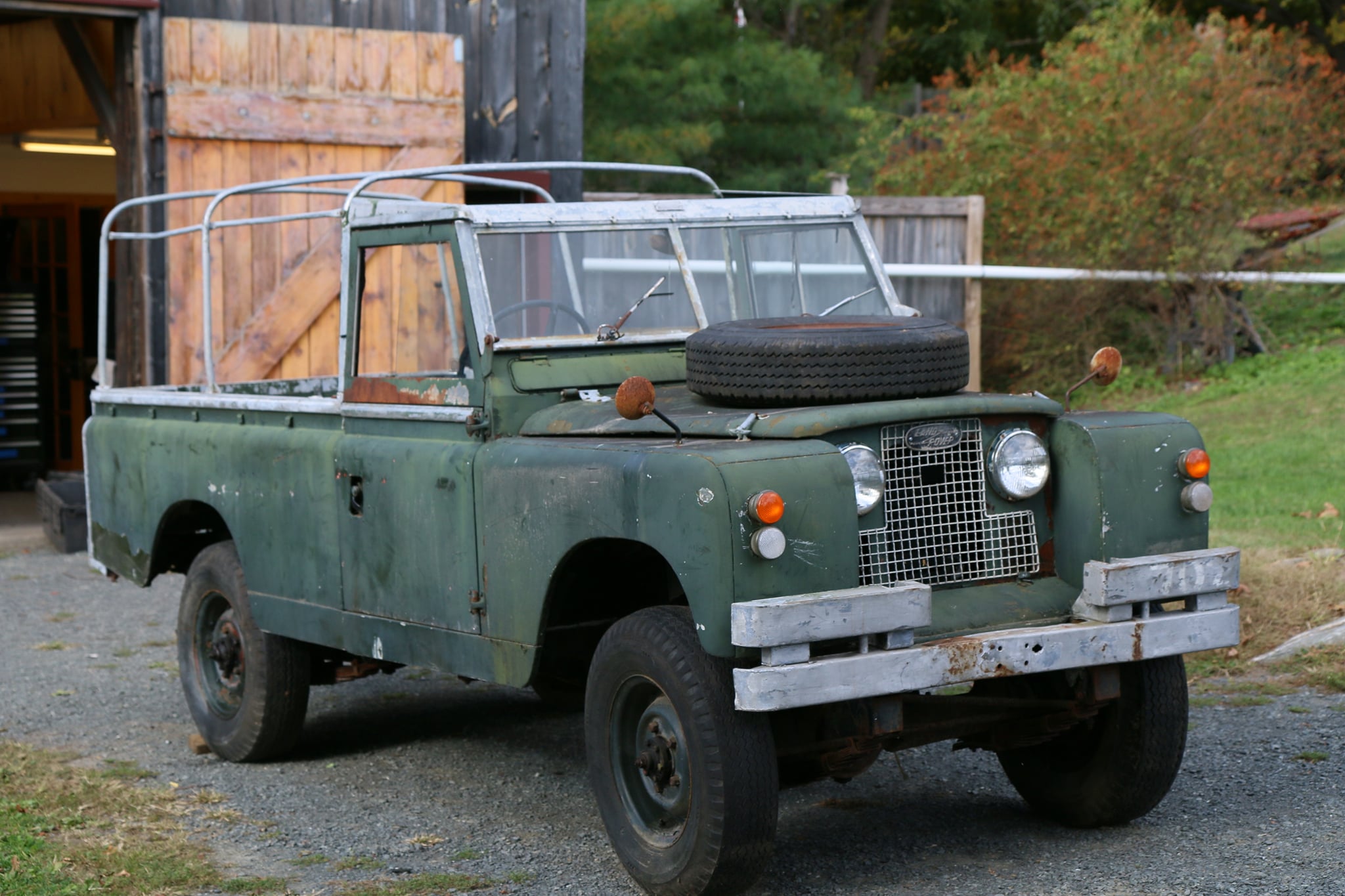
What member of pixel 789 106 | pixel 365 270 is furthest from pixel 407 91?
pixel 789 106

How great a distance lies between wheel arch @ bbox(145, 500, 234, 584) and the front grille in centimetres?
312

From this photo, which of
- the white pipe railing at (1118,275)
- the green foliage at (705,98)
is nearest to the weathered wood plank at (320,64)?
the white pipe railing at (1118,275)

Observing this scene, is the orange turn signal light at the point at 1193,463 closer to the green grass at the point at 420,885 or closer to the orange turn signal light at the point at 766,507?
the orange turn signal light at the point at 766,507

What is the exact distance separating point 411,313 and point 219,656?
181 cm

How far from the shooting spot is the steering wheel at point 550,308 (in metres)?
5.41

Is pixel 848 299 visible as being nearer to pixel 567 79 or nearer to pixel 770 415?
pixel 770 415

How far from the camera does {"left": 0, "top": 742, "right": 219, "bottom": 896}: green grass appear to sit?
472cm

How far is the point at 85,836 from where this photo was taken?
205 inches

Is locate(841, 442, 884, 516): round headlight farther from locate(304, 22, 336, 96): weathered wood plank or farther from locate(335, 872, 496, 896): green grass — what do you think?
locate(304, 22, 336, 96): weathered wood plank

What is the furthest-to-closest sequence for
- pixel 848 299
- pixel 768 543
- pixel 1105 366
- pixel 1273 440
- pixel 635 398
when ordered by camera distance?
pixel 1273 440
pixel 848 299
pixel 1105 366
pixel 635 398
pixel 768 543

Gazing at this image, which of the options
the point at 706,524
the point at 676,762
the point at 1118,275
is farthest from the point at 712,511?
the point at 1118,275

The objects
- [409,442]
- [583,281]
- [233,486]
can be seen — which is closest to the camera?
[409,442]

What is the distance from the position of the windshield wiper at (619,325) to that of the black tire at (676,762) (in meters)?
1.31

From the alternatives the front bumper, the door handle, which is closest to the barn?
the door handle
